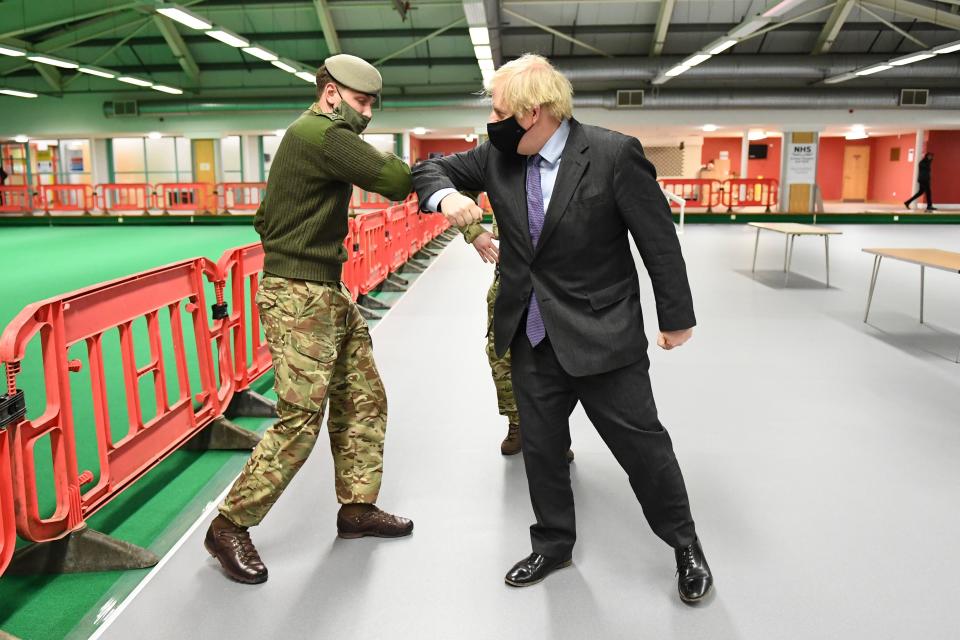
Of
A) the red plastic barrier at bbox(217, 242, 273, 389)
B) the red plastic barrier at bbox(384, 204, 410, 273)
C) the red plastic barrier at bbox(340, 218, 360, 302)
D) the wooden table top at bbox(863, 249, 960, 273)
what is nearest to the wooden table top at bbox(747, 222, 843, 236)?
the wooden table top at bbox(863, 249, 960, 273)

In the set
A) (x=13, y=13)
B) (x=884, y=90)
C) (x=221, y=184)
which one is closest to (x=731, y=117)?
(x=884, y=90)

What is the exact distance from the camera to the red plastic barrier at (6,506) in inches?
93.2

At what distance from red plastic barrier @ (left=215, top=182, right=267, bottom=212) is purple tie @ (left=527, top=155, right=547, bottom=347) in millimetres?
20542

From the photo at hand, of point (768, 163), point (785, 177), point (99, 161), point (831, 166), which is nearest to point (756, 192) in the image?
point (785, 177)

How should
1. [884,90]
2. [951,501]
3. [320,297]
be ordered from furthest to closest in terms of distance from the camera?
[884,90]
[951,501]
[320,297]

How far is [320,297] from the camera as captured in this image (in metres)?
2.58

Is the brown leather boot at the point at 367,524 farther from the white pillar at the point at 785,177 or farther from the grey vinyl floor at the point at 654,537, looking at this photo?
the white pillar at the point at 785,177

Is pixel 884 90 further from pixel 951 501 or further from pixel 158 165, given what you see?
pixel 158 165

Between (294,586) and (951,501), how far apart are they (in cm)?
276

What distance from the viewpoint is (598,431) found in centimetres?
250

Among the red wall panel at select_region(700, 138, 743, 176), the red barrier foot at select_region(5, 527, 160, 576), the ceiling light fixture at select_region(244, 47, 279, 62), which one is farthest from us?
the red wall panel at select_region(700, 138, 743, 176)

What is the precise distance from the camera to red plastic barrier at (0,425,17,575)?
93.2 inches

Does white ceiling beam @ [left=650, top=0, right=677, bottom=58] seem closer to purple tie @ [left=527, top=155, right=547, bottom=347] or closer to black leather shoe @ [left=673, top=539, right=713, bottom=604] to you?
purple tie @ [left=527, top=155, right=547, bottom=347]

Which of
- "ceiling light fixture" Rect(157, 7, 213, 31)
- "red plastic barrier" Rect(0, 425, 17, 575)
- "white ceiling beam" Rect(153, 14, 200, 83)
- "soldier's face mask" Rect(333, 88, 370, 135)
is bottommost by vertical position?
"red plastic barrier" Rect(0, 425, 17, 575)
